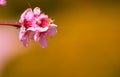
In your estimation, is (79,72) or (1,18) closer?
(79,72)

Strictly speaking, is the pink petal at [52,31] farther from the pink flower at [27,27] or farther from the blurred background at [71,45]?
the blurred background at [71,45]

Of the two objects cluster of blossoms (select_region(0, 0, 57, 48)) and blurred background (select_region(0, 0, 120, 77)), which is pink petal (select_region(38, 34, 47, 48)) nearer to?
cluster of blossoms (select_region(0, 0, 57, 48))

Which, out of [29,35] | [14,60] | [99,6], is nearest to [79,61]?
[14,60]

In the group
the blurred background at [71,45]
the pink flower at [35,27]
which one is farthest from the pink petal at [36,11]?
the blurred background at [71,45]

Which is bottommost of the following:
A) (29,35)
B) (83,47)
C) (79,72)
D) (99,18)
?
(29,35)

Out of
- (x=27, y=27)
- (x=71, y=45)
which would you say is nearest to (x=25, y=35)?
(x=27, y=27)

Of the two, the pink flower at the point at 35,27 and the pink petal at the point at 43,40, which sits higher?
the pink flower at the point at 35,27

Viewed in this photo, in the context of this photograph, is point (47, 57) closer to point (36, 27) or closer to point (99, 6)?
point (99, 6)

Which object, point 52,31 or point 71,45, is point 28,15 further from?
point 71,45
